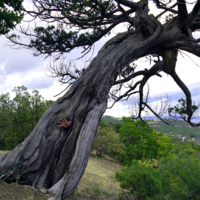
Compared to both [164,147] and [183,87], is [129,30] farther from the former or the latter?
[164,147]

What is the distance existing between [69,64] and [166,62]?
9.86ft

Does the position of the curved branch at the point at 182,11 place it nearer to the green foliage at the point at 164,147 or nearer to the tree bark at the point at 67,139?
the tree bark at the point at 67,139

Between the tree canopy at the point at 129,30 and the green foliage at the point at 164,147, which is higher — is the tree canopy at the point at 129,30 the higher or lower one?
the higher one

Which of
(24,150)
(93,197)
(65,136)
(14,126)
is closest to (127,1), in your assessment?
(65,136)

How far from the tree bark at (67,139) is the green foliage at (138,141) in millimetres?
15042

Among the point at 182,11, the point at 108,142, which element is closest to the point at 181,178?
the point at 182,11

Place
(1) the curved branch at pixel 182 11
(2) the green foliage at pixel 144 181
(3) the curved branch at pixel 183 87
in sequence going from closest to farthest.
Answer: (1) the curved branch at pixel 182 11
(3) the curved branch at pixel 183 87
(2) the green foliage at pixel 144 181

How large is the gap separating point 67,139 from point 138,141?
16.7m

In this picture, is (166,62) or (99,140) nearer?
(166,62)

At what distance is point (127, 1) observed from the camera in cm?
452

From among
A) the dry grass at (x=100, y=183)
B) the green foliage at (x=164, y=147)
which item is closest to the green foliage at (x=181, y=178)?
the dry grass at (x=100, y=183)

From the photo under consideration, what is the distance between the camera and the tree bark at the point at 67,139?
2771 millimetres

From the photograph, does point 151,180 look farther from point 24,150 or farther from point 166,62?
point 24,150

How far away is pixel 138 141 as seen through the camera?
18703mm
